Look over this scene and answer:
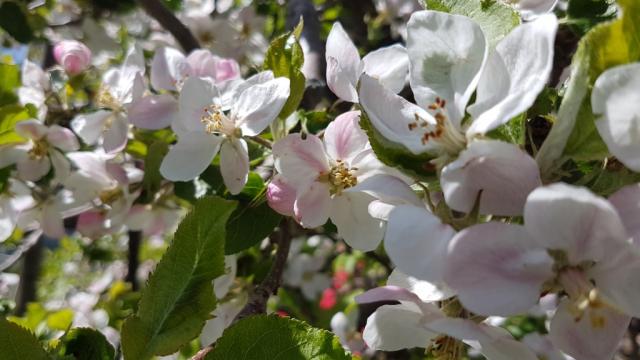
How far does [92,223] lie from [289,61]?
0.76 metres

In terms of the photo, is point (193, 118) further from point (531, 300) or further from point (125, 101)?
point (531, 300)

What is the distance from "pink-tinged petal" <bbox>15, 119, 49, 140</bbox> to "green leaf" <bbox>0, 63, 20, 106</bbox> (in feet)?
0.47

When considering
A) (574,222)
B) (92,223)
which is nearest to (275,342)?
(574,222)

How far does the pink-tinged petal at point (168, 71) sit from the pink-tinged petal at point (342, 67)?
0.45 meters

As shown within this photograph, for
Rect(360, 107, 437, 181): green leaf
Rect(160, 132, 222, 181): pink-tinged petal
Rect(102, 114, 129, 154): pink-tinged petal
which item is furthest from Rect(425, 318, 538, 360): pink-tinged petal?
Rect(102, 114, 129, 154): pink-tinged petal

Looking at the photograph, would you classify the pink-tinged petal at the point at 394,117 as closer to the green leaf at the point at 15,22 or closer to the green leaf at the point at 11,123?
the green leaf at the point at 11,123

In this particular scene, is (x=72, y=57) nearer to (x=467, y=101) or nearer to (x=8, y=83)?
(x=8, y=83)

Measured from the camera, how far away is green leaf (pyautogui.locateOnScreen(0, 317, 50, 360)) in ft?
2.16

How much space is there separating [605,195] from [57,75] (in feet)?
4.94

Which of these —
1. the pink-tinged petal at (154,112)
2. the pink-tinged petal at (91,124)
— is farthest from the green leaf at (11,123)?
the pink-tinged petal at (154,112)

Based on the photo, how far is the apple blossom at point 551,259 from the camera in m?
0.51

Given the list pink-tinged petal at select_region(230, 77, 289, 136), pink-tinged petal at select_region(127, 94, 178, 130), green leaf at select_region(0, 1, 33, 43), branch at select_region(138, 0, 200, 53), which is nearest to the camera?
pink-tinged petal at select_region(230, 77, 289, 136)

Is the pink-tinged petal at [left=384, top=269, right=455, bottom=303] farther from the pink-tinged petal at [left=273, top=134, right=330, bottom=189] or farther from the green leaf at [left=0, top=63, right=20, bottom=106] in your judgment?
the green leaf at [left=0, top=63, right=20, bottom=106]

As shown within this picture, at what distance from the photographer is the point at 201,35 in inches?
83.4
